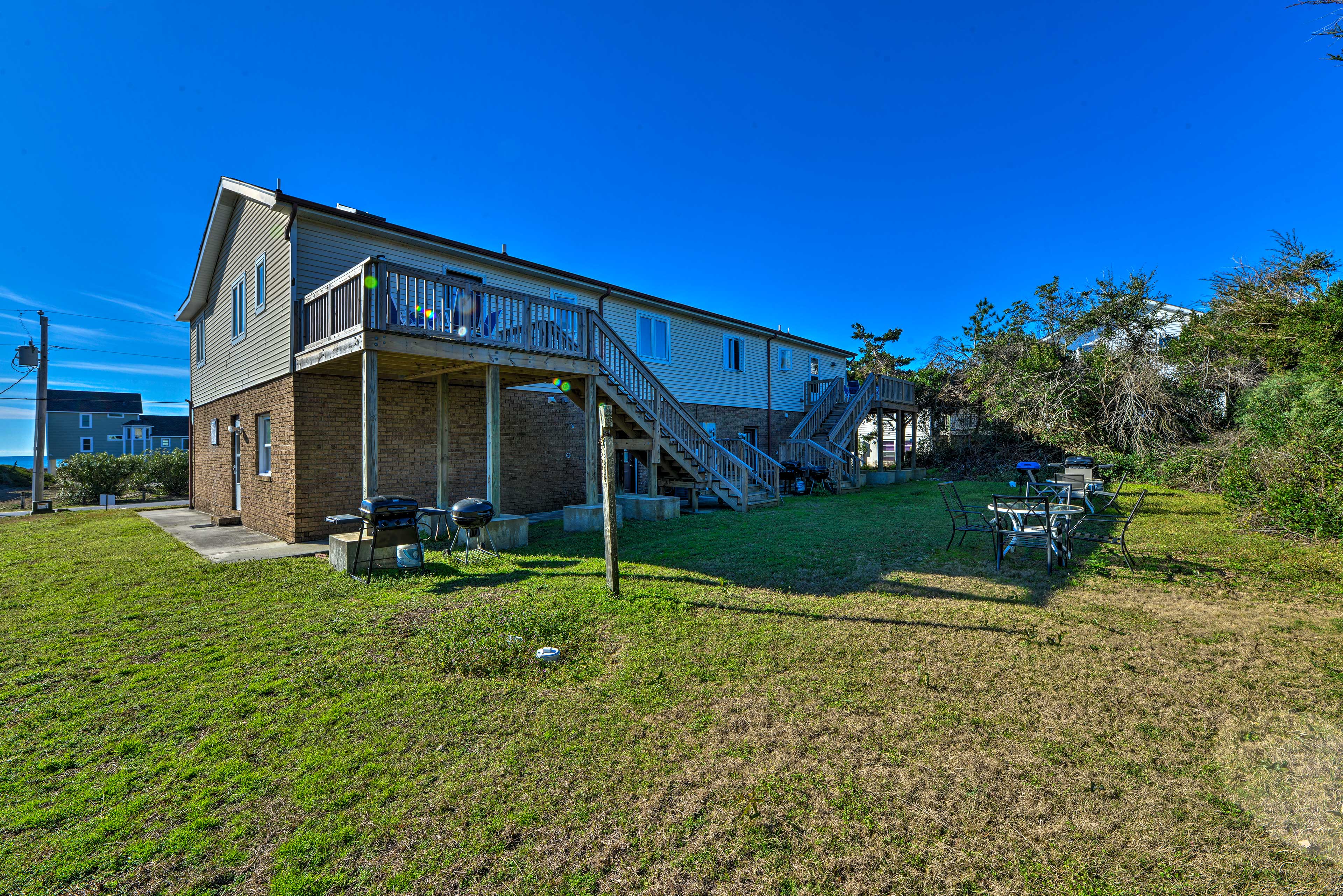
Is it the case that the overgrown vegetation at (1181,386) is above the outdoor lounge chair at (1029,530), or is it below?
above

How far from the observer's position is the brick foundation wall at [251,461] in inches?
399

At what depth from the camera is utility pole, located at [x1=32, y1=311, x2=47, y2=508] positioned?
17.8 m

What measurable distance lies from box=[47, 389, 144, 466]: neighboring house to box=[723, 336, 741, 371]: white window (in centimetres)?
5206

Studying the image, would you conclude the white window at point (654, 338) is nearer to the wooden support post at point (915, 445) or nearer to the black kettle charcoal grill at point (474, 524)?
the black kettle charcoal grill at point (474, 524)

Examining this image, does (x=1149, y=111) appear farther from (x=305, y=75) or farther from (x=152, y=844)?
(x=305, y=75)

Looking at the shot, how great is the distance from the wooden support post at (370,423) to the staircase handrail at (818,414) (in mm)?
14936

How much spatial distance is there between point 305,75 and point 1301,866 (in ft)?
65.6

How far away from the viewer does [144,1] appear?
10711mm

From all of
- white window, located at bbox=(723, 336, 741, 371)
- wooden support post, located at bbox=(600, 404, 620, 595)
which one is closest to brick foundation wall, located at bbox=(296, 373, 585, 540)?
wooden support post, located at bbox=(600, 404, 620, 595)

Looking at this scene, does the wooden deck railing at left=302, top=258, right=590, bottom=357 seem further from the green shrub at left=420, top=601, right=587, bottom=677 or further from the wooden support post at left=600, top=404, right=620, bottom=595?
the green shrub at left=420, top=601, right=587, bottom=677

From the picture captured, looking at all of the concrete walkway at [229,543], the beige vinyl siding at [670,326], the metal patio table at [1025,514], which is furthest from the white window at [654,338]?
the metal patio table at [1025,514]

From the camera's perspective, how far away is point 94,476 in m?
20.0

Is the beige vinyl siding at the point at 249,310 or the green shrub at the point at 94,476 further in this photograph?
the green shrub at the point at 94,476

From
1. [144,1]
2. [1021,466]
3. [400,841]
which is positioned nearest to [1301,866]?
[400,841]
